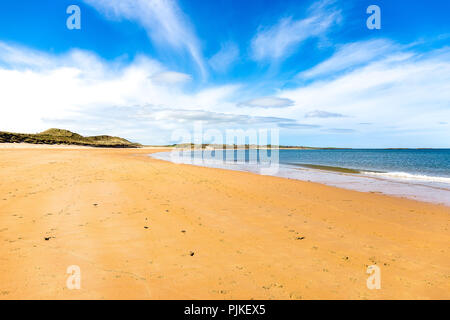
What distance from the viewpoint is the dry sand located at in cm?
442

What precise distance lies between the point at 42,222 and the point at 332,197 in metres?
13.6

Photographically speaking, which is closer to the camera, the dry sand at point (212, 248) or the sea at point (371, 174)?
the dry sand at point (212, 248)

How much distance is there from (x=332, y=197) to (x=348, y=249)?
7.78 meters

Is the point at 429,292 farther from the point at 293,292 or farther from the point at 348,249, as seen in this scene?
the point at 293,292

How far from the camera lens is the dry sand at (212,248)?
442cm

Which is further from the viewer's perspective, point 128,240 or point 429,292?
point 128,240

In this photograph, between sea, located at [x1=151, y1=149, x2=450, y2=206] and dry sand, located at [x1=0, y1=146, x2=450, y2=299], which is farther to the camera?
sea, located at [x1=151, y1=149, x2=450, y2=206]

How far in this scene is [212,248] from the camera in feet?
20.0

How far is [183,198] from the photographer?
1172cm

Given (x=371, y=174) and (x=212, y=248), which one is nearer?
(x=212, y=248)
